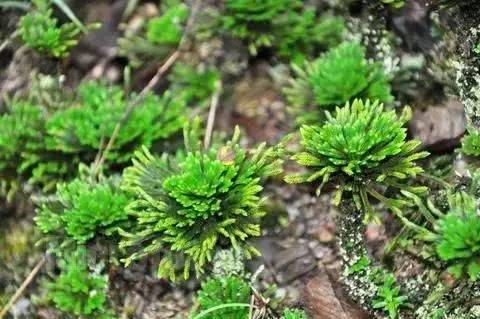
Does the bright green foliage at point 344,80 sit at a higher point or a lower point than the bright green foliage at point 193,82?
higher

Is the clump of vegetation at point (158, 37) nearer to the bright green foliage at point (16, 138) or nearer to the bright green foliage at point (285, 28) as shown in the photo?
the bright green foliage at point (285, 28)

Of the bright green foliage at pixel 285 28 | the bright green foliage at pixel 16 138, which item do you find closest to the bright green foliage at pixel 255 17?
the bright green foliage at pixel 285 28

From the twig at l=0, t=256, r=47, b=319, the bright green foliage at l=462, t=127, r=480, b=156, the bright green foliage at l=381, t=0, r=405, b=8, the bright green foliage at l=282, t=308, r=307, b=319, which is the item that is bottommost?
the twig at l=0, t=256, r=47, b=319

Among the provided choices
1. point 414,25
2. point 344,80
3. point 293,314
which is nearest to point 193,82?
point 344,80

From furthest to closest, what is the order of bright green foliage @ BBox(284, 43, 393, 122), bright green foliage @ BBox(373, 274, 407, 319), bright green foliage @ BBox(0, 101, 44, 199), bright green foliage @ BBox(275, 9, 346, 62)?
bright green foliage @ BBox(275, 9, 346, 62) → bright green foliage @ BBox(0, 101, 44, 199) → bright green foliage @ BBox(284, 43, 393, 122) → bright green foliage @ BBox(373, 274, 407, 319)

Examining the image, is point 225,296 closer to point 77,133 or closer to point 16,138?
point 77,133

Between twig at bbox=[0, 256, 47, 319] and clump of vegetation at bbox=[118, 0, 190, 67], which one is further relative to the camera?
clump of vegetation at bbox=[118, 0, 190, 67]

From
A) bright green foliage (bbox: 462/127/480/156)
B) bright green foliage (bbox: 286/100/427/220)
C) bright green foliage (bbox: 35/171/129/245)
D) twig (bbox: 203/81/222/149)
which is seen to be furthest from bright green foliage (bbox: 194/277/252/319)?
bright green foliage (bbox: 462/127/480/156)

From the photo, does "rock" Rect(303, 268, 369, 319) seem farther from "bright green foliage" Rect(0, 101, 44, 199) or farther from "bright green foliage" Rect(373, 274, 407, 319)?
"bright green foliage" Rect(0, 101, 44, 199)
